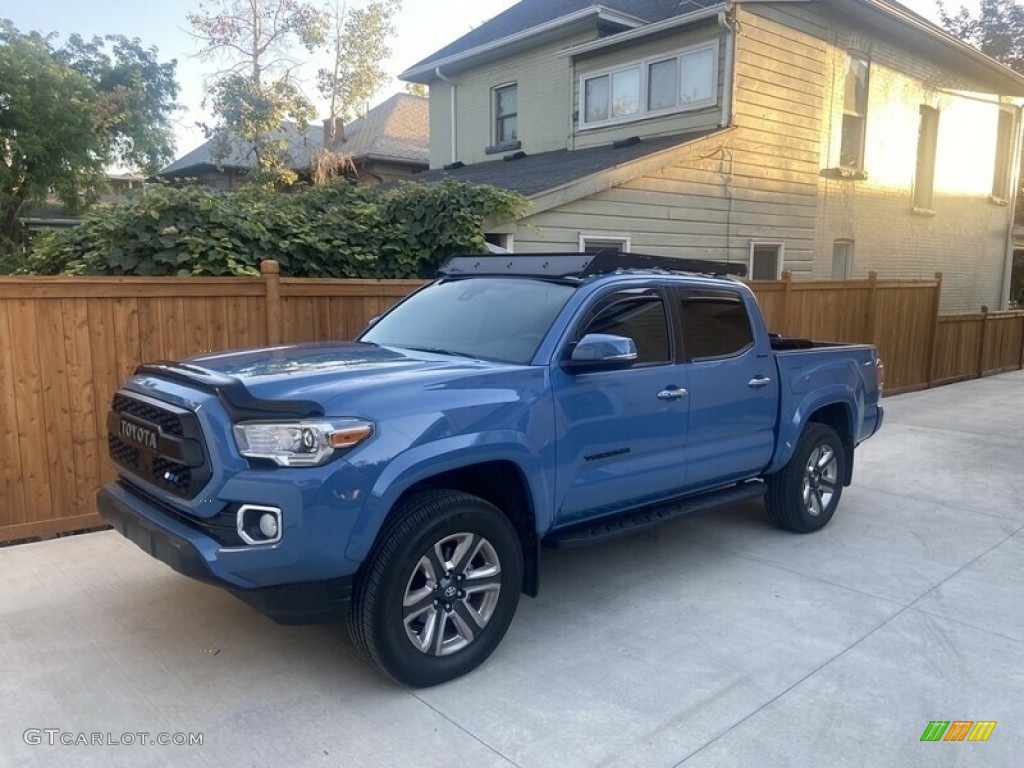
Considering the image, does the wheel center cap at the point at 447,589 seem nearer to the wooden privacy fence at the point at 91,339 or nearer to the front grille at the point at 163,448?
the front grille at the point at 163,448

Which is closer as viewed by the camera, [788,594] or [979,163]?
[788,594]

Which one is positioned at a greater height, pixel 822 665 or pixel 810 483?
pixel 810 483

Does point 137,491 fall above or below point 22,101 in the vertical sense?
below

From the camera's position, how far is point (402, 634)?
3.48 metres

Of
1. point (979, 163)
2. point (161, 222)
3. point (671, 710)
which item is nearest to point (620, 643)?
point (671, 710)

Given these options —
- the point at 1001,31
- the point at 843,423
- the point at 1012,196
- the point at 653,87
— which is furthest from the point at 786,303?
the point at 1001,31

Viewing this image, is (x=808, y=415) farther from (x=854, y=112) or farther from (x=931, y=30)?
(x=931, y=30)

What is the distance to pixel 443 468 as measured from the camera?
3543 mm

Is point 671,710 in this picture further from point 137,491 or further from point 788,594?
point 137,491

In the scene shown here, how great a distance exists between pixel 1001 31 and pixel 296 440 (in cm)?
3994

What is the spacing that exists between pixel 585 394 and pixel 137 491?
89.1 inches

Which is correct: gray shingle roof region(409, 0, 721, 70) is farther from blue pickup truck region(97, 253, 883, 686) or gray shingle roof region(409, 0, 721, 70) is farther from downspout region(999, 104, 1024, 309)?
downspout region(999, 104, 1024, 309)

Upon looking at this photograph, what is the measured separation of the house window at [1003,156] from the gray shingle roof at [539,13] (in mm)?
10441

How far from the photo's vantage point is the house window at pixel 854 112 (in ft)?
48.9
